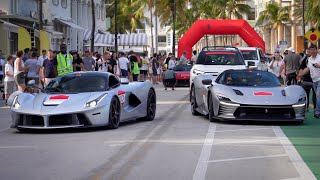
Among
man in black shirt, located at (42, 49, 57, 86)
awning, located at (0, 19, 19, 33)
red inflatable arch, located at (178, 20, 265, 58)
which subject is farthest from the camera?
red inflatable arch, located at (178, 20, 265, 58)

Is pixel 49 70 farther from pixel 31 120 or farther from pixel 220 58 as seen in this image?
pixel 31 120

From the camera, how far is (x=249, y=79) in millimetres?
16250

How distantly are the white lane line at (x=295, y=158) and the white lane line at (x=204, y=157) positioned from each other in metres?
1.22

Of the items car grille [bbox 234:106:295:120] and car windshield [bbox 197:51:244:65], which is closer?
car grille [bbox 234:106:295:120]

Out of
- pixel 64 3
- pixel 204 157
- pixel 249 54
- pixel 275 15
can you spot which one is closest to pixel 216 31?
pixel 249 54

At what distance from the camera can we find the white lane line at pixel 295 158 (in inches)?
350

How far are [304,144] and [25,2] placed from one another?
33296mm

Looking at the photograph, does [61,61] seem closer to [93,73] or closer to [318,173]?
[93,73]

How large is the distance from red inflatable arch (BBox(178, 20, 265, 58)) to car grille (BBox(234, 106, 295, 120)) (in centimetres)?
2476

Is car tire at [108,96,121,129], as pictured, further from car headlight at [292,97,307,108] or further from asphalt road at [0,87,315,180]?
car headlight at [292,97,307,108]

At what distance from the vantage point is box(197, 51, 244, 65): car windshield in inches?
953

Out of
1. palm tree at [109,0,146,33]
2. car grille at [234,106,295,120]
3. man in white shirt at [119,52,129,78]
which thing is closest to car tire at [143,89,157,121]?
car grille at [234,106,295,120]

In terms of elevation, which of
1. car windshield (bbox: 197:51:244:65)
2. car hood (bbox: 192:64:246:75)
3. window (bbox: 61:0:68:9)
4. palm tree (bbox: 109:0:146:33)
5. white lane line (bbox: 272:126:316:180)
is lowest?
white lane line (bbox: 272:126:316:180)

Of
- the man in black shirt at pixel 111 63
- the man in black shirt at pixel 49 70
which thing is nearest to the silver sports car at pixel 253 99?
the man in black shirt at pixel 49 70
